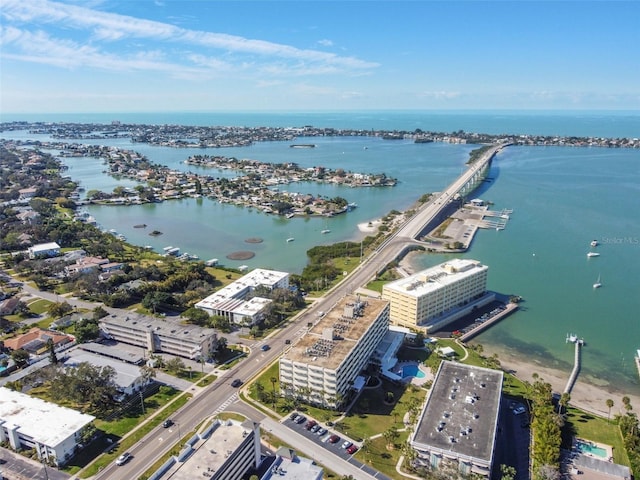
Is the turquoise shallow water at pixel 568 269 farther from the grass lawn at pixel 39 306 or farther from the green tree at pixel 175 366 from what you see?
the grass lawn at pixel 39 306

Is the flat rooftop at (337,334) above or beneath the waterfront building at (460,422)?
above

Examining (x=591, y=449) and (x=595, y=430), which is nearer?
(x=591, y=449)

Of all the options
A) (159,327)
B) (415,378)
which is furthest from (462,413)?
(159,327)

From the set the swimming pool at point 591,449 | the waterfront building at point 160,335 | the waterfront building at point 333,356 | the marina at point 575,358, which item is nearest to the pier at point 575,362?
the marina at point 575,358

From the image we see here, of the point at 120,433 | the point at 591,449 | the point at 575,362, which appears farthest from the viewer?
the point at 575,362

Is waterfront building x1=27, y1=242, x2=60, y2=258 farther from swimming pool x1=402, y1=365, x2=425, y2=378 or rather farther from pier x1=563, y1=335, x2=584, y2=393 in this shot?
pier x1=563, y1=335, x2=584, y2=393

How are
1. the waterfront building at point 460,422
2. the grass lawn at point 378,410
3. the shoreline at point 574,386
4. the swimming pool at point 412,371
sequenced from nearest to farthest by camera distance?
the waterfront building at point 460,422
the grass lawn at point 378,410
the shoreline at point 574,386
the swimming pool at point 412,371

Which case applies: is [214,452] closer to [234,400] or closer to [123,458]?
[123,458]
